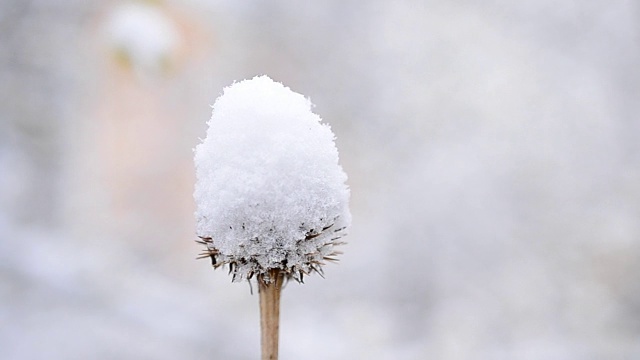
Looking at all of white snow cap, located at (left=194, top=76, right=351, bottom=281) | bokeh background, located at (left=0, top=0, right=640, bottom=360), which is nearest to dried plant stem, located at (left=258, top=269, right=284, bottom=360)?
white snow cap, located at (left=194, top=76, right=351, bottom=281)

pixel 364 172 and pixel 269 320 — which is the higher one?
pixel 364 172

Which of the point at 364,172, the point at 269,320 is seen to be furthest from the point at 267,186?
the point at 364,172

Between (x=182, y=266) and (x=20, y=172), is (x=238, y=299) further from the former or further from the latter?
(x=20, y=172)

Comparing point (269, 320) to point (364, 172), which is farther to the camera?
point (364, 172)

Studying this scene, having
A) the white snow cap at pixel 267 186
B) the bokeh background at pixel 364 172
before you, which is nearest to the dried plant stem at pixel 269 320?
the white snow cap at pixel 267 186

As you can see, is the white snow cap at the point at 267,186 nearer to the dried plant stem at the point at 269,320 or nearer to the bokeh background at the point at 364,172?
the dried plant stem at the point at 269,320

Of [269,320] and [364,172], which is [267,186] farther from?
[364,172]

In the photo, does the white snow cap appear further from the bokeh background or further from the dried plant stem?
the bokeh background
